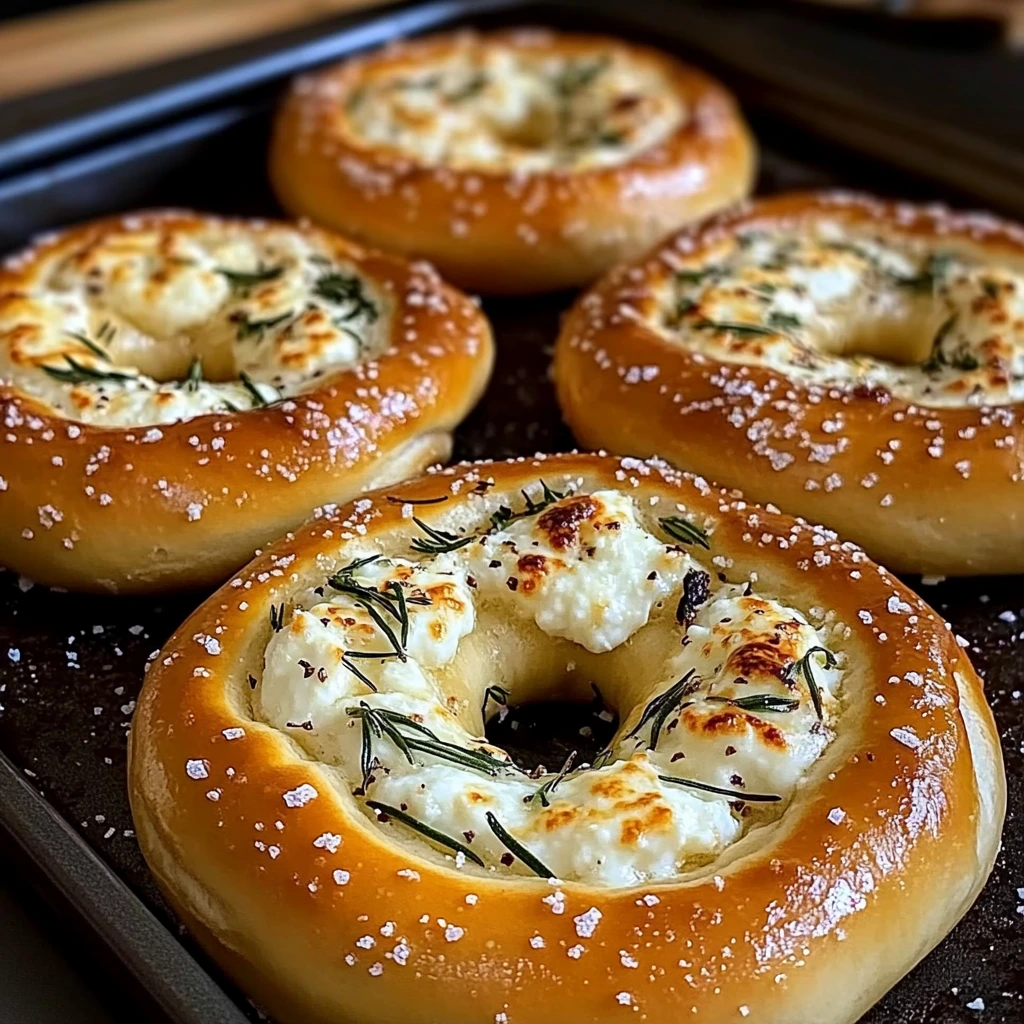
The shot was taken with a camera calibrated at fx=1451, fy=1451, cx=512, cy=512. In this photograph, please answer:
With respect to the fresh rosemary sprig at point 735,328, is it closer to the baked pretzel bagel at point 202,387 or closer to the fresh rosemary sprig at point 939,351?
the fresh rosemary sprig at point 939,351

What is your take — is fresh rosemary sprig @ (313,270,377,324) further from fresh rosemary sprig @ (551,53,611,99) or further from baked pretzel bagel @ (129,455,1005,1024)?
fresh rosemary sprig @ (551,53,611,99)

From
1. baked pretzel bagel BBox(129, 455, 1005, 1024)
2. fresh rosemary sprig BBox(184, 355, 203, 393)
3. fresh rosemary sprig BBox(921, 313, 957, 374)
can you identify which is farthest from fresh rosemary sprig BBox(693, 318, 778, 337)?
fresh rosemary sprig BBox(184, 355, 203, 393)

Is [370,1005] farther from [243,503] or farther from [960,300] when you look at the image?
[960,300]

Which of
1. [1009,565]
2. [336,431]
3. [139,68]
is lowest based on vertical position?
[1009,565]

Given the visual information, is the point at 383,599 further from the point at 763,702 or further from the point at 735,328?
the point at 735,328

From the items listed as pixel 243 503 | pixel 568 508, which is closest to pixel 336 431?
pixel 243 503
